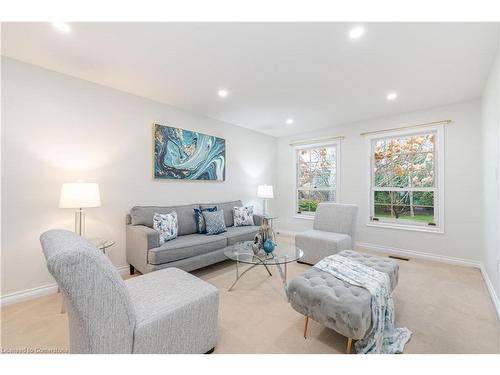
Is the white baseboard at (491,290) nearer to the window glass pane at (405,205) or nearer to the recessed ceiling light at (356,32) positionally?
the window glass pane at (405,205)

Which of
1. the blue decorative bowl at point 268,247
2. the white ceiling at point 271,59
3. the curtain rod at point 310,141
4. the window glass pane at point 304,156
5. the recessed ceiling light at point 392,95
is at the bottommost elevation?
the blue decorative bowl at point 268,247

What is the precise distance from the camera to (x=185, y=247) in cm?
271

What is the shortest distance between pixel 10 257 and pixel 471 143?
5.96m

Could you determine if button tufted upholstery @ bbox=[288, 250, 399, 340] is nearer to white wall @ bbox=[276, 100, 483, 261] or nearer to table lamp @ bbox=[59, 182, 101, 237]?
table lamp @ bbox=[59, 182, 101, 237]

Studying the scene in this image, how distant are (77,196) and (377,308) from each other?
2.83 metres

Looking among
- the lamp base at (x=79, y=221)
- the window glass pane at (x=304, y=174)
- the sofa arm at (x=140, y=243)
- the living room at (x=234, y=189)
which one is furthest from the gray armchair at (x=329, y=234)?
the lamp base at (x=79, y=221)

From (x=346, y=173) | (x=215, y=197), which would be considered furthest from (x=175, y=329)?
(x=346, y=173)

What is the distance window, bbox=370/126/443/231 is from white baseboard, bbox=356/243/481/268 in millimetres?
422

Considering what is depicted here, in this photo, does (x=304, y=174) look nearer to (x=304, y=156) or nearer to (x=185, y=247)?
(x=304, y=156)

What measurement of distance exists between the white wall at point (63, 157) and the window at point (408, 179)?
359 centimetres

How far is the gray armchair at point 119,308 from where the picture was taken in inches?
38.8

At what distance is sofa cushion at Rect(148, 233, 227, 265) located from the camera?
2490 millimetres

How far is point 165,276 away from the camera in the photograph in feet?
5.70

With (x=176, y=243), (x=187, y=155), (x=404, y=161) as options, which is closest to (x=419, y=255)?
(x=404, y=161)
